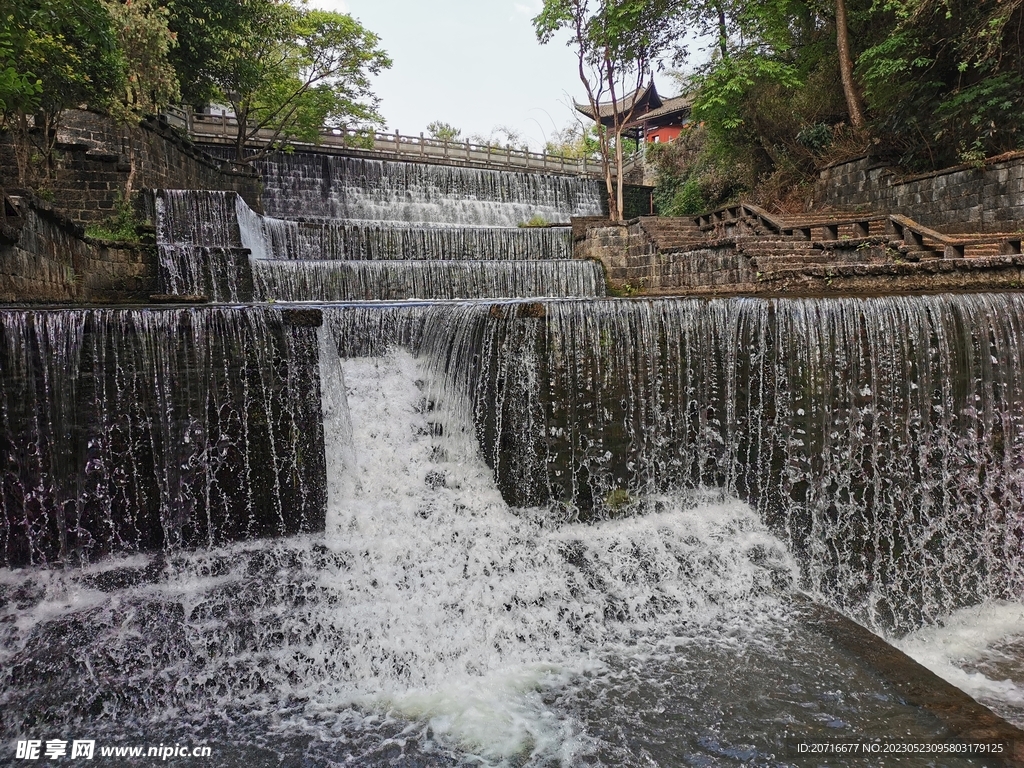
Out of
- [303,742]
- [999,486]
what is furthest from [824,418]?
[303,742]

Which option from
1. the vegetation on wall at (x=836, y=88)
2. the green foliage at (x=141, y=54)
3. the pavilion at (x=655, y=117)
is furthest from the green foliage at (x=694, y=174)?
the green foliage at (x=141, y=54)

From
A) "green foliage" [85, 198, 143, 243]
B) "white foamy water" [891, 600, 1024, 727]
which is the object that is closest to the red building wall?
"green foliage" [85, 198, 143, 243]

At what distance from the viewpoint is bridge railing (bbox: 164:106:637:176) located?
754 inches

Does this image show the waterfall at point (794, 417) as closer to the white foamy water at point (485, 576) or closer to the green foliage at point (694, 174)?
the white foamy water at point (485, 576)

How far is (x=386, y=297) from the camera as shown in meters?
10.5

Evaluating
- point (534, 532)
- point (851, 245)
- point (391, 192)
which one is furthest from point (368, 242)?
point (851, 245)

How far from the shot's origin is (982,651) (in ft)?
18.8

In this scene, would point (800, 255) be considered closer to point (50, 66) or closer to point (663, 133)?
point (50, 66)

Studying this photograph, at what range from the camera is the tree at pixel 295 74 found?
15148mm

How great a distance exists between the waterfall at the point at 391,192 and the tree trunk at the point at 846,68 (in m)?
8.45

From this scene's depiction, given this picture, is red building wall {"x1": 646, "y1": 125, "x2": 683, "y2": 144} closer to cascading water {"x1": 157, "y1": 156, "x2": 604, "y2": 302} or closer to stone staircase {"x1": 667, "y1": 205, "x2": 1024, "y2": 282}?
cascading water {"x1": 157, "y1": 156, "x2": 604, "y2": 302}

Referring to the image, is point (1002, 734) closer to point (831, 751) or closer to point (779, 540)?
point (831, 751)

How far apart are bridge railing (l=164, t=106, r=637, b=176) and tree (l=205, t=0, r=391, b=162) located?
2.75ft

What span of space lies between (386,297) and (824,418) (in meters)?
7.10
